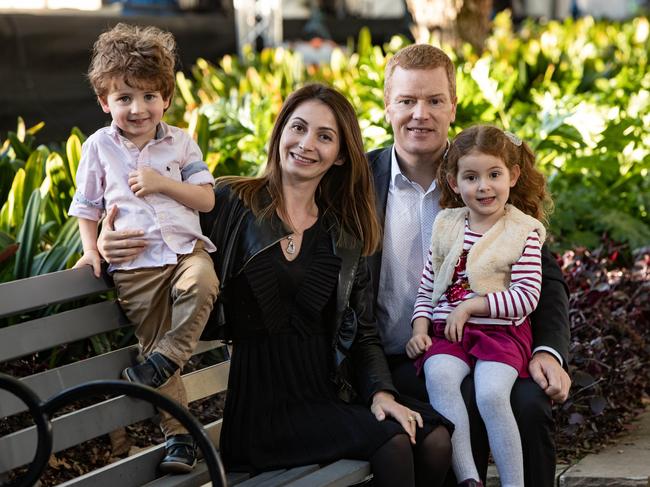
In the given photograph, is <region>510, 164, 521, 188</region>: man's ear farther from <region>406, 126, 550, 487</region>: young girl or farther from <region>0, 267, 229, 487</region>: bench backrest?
<region>0, 267, 229, 487</region>: bench backrest

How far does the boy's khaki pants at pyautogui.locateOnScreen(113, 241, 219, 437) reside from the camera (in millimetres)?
3379

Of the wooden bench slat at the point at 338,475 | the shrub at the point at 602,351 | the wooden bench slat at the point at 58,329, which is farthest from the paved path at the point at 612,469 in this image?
the wooden bench slat at the point at 58,329

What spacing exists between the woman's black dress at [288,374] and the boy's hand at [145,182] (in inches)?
16.4

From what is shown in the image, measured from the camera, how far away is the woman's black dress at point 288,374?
3.52 metres

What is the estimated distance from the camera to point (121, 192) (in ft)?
11.4

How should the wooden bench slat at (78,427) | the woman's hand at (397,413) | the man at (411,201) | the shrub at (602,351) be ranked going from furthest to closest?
the shrub at (602,351) → the man at (411,201) → the woman's hand at (397,413) → the wooden bench slat at (78,427)

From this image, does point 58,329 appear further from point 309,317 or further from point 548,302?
point 548,302

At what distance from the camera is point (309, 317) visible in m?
3.71

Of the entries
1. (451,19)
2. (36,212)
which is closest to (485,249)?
(36,212)

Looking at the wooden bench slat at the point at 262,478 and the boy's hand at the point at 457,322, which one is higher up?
the boy's hand at the point at 457,322

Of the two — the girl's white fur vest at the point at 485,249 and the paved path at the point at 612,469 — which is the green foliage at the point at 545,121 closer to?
the girl's white fur vest at the point at 485,249

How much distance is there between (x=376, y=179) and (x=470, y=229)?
0.56 m

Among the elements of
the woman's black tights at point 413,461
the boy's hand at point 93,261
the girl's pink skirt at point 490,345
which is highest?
the boy's hand at point 93,261

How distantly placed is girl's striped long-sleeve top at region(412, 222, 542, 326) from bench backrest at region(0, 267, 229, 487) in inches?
40.4
